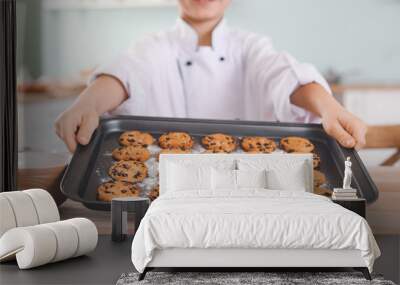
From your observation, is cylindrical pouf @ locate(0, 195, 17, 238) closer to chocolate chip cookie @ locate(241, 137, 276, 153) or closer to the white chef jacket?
the white chef jacket

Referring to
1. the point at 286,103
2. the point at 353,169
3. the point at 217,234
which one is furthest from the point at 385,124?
the point at 217,234

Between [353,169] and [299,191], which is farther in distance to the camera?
[353,169]

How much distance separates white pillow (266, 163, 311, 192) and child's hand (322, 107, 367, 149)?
752 millimetres

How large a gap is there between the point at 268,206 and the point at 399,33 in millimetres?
2791

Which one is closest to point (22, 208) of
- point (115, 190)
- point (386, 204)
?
point (115, 190)

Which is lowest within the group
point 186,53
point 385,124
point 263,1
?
point 385,124

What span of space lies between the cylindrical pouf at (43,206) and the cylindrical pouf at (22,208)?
42 millimetres

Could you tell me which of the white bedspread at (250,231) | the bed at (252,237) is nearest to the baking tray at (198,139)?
the bed at (252,237)

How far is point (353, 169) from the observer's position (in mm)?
6754

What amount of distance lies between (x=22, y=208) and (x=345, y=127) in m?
3.19

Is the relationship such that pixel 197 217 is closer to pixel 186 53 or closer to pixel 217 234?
pixel 217 234

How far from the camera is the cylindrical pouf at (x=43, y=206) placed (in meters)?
5.56

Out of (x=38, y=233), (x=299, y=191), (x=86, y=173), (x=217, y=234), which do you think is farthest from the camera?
(x=86, y=173)

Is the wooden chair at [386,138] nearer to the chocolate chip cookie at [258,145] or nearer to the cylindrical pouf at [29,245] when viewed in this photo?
the chocolate chip cookie at [258,145]
